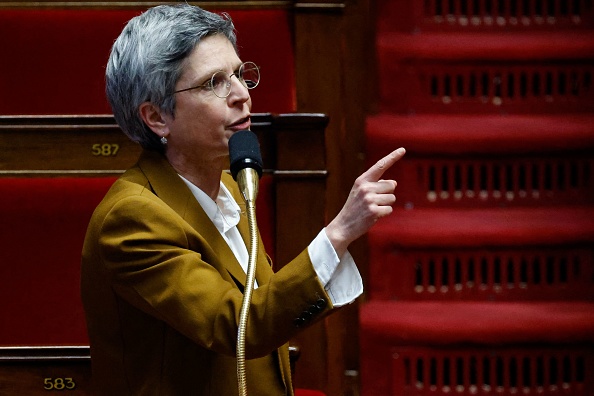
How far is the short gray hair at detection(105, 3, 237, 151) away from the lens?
60cm

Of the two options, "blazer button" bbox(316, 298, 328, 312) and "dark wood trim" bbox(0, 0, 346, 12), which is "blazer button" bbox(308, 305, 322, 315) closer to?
"blazer button" bbox(316, 298, 328, 312)

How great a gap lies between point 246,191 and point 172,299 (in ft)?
0.26

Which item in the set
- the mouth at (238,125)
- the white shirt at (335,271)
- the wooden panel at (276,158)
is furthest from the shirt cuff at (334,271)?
the wooden panel at (276,158)

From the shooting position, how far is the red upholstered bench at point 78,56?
1.02 metres

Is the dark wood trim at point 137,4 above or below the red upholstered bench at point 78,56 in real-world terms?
above

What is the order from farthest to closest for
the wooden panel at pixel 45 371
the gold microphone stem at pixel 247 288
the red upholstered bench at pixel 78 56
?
the red upholstered bench at pixel 78 56 → the wooden panel at pixel 45 371 → the gold microphone stem at pixel 247 288

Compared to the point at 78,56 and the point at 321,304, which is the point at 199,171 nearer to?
the point at 321,304

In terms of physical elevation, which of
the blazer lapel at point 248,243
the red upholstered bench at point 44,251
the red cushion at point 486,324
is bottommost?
the red cushion at point 486,324

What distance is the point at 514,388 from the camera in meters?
0.96

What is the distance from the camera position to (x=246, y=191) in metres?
0.52

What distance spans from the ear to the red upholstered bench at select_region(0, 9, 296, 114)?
39 centimetres

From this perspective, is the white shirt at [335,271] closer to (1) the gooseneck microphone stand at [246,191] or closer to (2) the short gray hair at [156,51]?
(1) the gooseneck microphone stand at [246,191]

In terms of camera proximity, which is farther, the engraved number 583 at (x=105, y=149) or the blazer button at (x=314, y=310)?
the engraved number 583 at (x=105, y=149)

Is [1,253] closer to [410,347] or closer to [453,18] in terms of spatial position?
[410,347]
